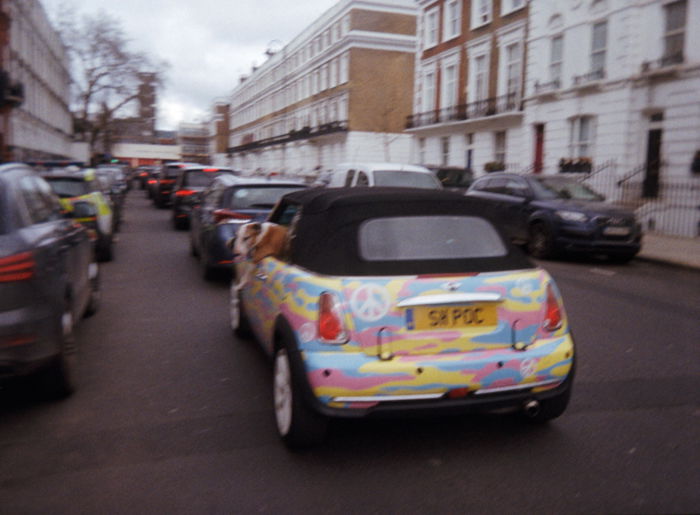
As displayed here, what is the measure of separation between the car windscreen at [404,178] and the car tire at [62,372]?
1012cm

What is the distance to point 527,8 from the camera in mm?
28688

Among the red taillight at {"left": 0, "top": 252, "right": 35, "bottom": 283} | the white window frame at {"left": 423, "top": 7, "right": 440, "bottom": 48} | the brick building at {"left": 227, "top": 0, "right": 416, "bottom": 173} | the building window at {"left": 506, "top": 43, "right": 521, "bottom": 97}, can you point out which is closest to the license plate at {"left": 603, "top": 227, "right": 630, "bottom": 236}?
the red taillight at {"left": 0, "top": 252, "right": 35, "bottom": 283}

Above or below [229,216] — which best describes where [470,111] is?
above

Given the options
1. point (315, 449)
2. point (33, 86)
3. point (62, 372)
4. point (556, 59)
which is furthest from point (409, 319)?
point (33, 86)

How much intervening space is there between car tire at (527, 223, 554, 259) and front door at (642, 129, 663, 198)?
9.65 meters

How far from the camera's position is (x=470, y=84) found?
112 ft

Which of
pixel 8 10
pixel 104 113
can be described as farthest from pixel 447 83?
pixel 104 113

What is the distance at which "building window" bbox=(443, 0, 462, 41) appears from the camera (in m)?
35.0

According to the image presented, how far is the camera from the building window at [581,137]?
23953mm

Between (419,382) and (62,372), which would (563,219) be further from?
(62,372)

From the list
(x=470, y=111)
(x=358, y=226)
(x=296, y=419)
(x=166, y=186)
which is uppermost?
(x=470, y=111)

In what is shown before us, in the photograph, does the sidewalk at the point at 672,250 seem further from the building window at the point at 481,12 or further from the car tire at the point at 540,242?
the building window at the point at 481,12

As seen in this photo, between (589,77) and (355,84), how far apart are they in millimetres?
28788

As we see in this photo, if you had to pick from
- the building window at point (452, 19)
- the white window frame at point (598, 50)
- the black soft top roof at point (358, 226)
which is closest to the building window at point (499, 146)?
the building window at point (452, 19)
